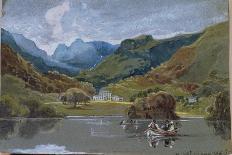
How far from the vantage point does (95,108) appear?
138cm

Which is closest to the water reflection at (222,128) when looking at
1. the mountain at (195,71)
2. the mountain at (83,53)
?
the mountain at (195,71)

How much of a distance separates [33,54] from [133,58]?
0.40 metres

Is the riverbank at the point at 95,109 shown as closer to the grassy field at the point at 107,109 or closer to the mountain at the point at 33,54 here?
the grassy field at the point at 107,109

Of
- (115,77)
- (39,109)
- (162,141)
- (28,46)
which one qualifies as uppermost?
(28,46)

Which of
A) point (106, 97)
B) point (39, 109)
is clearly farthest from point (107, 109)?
point (39, 109)

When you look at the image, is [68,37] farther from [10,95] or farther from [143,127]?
[143,127]

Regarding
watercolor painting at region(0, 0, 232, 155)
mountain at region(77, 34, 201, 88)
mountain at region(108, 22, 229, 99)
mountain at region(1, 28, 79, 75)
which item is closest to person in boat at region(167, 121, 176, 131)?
watercolor painting at region(0, 0, 232, 155)

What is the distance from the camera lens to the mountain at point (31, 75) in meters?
1.41

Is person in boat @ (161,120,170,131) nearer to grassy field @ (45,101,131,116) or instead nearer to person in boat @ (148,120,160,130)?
person in boat @ (148,120,160,130)

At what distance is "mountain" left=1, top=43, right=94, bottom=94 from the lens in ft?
4.63

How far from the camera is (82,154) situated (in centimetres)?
135

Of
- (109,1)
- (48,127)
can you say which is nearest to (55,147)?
(48,127)

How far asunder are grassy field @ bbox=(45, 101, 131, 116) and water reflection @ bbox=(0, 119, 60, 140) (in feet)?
0.18

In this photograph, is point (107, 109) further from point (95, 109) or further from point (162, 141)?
point (162, 141)
